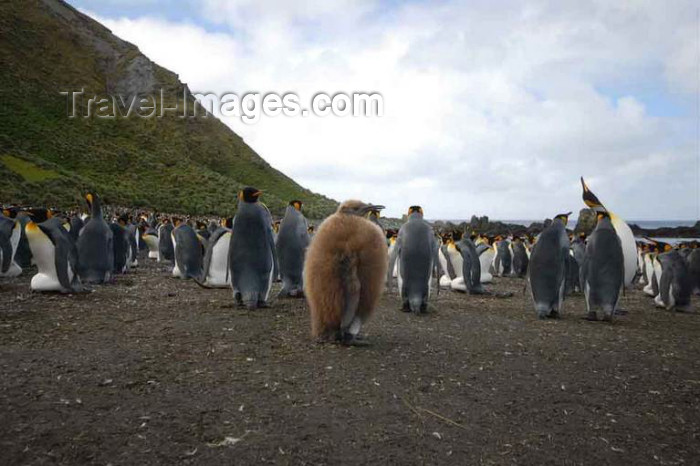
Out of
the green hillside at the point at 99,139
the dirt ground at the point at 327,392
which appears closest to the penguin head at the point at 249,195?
the dirt ground at the point at 327,392

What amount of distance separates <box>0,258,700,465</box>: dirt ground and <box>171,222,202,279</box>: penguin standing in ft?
11.7

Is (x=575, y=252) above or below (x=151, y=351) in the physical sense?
above

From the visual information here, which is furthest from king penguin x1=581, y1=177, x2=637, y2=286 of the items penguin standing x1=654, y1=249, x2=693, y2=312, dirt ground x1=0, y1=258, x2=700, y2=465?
dirt ground x1=0, y1=258, x2=700, y2=465

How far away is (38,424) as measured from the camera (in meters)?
2.76

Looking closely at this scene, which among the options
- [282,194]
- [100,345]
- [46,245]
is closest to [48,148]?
[282,194]

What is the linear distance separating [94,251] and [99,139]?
125 ft

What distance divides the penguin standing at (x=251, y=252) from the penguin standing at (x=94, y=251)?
128 inches

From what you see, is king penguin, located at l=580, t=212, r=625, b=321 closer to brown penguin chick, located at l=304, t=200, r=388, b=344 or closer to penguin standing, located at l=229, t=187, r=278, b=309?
brown penguin chick, located at l=304, t=200, r=388, b=344

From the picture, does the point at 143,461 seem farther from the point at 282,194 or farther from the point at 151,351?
the point at 282,194

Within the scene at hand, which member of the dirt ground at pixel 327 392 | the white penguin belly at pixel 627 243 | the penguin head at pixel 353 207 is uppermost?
the penguin head at pixel 353 207

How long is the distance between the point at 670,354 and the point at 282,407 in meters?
3.95

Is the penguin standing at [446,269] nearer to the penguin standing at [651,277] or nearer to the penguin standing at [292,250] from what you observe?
the penguin standing at [292,250]

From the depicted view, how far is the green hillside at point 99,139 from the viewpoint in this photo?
104 feet

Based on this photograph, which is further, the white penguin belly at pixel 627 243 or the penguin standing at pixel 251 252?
the white penguin belly at pixel 627 243
